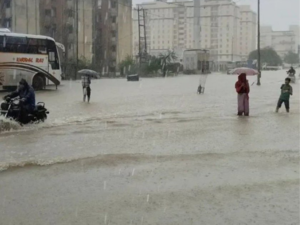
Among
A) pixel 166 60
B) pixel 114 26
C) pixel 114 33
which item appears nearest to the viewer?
pixel 166 60

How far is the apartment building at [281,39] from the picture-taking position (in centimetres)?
11350

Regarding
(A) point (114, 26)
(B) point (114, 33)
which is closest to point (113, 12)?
(A) point (114, 26)

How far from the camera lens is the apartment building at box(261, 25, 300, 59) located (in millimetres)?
113500

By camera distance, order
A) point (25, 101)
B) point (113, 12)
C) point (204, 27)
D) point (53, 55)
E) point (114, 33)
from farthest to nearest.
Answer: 1. point (204, 27)
2. point (114, 33)
3. point (113, 12)
4. point (53, 55)
5. point (25, 101)

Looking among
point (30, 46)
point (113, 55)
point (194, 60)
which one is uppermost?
point (113, 55)

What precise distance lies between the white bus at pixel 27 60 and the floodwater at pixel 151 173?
1640cm

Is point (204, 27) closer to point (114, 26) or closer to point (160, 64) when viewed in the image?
point (160, 64)

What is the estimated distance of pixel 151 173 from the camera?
7094mm

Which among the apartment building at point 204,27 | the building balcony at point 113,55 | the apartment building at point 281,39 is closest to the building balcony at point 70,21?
the building balcony at point 113,55

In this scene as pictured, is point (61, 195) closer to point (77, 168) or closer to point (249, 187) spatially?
point (77, 168)

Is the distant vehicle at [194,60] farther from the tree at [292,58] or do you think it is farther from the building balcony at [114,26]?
the tree at [292,58]

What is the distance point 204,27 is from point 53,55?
216 feet

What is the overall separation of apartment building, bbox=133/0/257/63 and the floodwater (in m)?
75.5

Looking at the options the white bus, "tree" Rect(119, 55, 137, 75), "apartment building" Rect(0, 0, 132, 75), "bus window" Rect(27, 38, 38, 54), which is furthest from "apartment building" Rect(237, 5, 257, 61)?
"bus window" Rect(27, 38, 38, 54)
